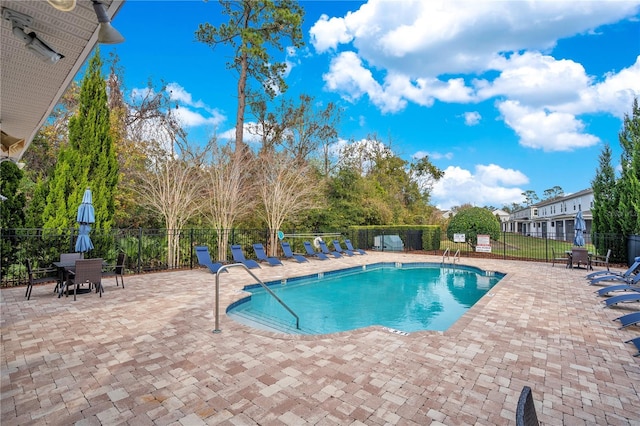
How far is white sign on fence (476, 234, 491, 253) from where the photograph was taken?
16.0 m

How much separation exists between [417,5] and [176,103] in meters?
12.8

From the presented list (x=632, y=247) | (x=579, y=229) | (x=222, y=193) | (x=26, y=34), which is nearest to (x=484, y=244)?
(x=579, y=229)

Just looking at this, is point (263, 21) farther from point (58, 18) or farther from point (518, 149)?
point (518, 149)

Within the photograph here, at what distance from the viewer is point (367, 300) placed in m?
8.66

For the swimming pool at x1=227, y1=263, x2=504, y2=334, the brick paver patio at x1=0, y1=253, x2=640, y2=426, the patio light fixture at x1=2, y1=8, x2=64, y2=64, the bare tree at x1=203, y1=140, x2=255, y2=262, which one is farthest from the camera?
the bare tree at x1=203, y1=140, x2=255, y2=262

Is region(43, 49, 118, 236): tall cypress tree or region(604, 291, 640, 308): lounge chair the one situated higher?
region(43, 49, 118, 236): tall cypress tree

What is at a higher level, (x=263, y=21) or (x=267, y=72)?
(x=263, y=21)

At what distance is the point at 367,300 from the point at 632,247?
1168cm

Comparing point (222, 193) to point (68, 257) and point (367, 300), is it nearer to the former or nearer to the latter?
point (68, 257)

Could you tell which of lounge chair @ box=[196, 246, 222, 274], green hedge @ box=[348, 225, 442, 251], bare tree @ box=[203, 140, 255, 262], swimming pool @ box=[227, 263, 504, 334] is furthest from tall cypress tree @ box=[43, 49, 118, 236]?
green hedge @ box=[348, 225, 442, 251]

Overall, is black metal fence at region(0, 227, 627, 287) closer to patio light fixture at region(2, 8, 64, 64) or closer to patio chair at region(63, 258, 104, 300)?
patio chair at region(63, 258, 104, 300)

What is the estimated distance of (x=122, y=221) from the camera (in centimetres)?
1327

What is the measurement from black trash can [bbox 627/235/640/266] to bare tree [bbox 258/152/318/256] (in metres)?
13.4

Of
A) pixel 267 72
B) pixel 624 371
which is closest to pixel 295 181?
pixel 267 72
